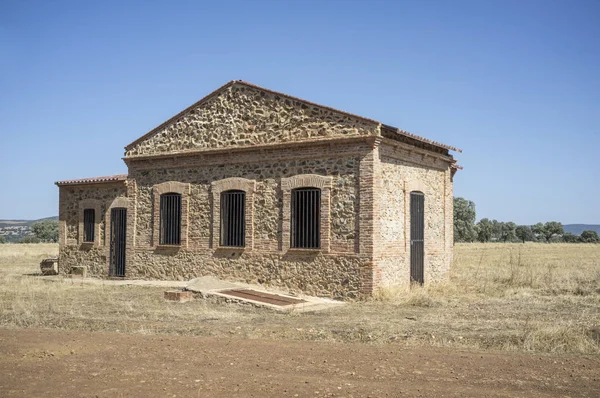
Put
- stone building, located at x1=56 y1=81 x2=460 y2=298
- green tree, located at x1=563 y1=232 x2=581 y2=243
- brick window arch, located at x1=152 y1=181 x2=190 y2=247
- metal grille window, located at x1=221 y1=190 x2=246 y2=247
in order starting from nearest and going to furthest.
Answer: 1. stone building, located at x1=56 y1=81 x2=460 y2=298
2. metal grille window, located at x1=221 y1=190 x2=246 y2=247
3. brick window arch, located at x1=152 y1=181 x2=190 y2=247
4. green tree, located at x1=563 y1=232 x2=581 y2=243

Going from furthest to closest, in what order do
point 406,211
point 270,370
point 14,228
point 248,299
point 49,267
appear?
point 14,228 → point 49,267 → point 406,211 → point 248,299 → point 270,370

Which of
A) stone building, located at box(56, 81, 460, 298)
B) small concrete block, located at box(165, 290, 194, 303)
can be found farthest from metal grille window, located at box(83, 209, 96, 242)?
small concrete block, located at box(165, 290, 194, 303)

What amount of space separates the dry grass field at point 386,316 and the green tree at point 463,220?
41.5 meters

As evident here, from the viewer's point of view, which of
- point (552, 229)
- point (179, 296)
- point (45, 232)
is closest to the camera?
point (179, 296)

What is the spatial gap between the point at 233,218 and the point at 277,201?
1.81 m

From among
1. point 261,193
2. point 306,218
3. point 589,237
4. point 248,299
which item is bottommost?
point 248,299

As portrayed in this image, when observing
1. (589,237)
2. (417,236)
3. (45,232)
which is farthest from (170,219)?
(589,237)

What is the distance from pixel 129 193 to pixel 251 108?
19.0ft

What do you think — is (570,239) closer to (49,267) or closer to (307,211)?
(307,211)

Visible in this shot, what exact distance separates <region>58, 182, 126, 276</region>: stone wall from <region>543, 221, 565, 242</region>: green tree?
6655 cm

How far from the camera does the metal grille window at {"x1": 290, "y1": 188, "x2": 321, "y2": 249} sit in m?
15.9

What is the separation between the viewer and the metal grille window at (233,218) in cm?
1741

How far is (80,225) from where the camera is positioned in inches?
855

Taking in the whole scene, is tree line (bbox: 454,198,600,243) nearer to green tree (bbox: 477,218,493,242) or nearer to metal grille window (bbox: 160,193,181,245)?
green tree (bbox: 477,218,493,242)
